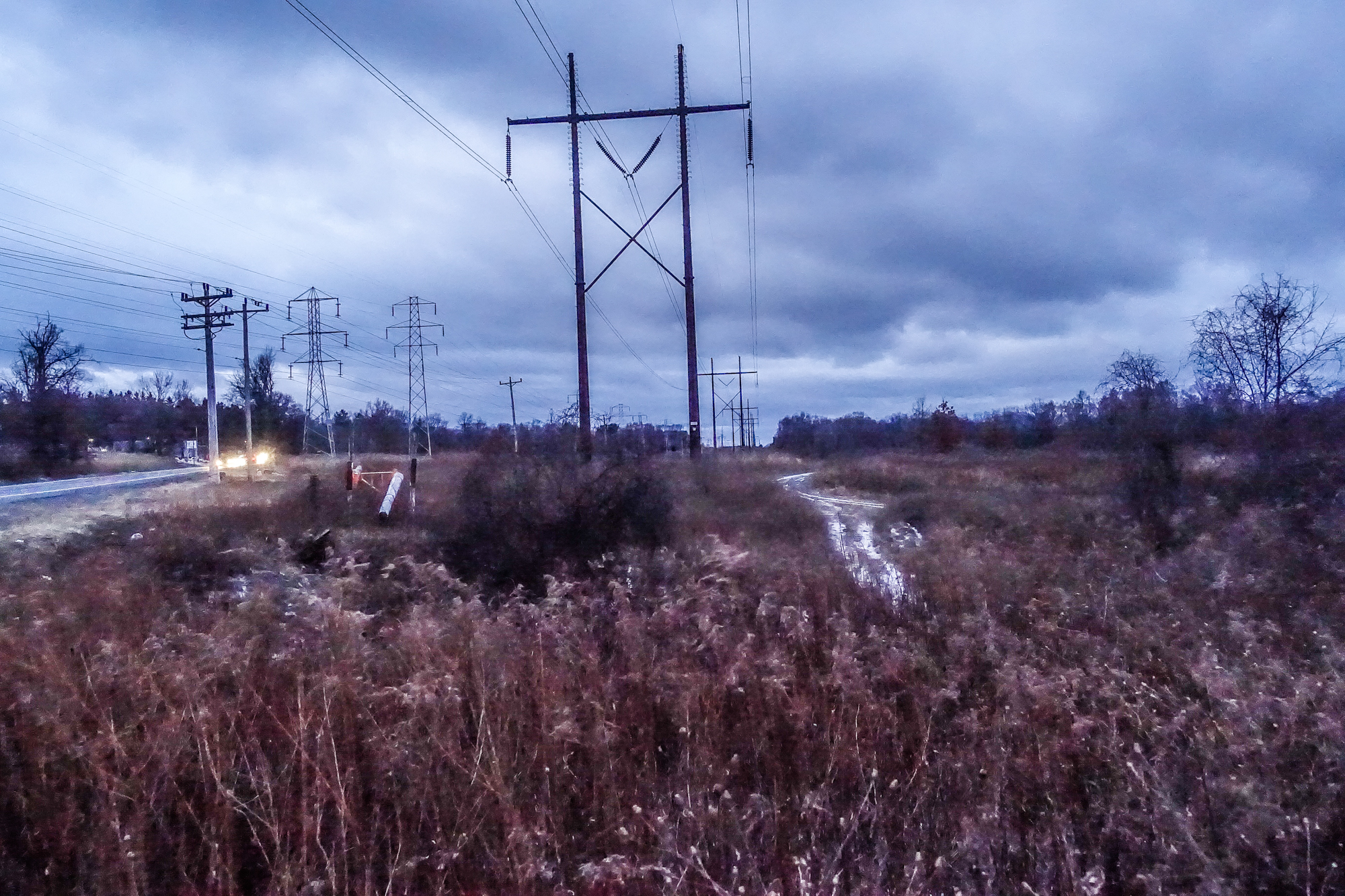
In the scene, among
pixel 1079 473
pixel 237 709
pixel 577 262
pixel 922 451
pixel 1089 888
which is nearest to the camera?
pixel 1089 888

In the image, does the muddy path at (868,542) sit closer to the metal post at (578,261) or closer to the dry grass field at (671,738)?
the dry grass field at (671,738)

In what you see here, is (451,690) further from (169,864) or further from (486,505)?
(486,505)

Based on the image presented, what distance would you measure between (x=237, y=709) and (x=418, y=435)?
183 feet

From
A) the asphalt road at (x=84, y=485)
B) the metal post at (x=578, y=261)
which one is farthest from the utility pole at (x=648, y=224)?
the asphalt road at (x=84, y=485)

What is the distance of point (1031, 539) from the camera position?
44.8 feet

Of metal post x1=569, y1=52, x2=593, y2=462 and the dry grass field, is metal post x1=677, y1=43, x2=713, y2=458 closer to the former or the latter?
metal post x1=569, y1=52, x2=593, y2=462

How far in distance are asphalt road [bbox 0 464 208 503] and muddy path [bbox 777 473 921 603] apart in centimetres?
2125

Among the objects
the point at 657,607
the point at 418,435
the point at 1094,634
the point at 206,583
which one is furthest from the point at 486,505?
the point at 418,435

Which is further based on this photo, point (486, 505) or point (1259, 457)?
point (1259, 457)

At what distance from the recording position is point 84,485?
30938mm

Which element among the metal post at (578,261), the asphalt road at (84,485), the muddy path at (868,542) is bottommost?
the muddy path at (868,542)

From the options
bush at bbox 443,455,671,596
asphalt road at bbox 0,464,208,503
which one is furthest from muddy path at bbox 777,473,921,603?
asphalt road at bbox 0,464,208,503

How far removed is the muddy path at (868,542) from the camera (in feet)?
29.2

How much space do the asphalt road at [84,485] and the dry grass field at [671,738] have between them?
19.9 metres
